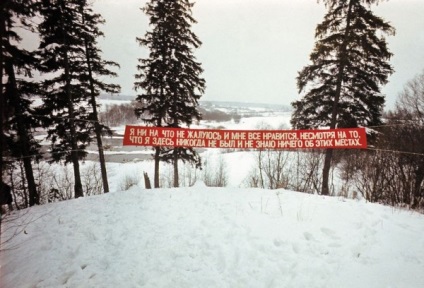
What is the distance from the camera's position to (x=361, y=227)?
19.6 ft

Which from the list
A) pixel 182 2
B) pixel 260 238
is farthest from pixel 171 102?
pixel 260 238

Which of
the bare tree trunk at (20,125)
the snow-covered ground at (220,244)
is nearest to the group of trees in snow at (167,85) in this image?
the bare tree trunk at (20,125)

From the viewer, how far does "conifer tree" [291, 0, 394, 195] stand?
12133mm

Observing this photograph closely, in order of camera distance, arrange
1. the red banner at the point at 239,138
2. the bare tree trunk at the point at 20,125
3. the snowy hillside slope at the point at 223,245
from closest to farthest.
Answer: the snowy hillside slope at the point at 223,245
the red banner at the point at 239,138
the bare tree trunk at the point at 20,125

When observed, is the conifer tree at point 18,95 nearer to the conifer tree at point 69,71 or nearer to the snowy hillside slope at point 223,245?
the conifer tree at point 69,71

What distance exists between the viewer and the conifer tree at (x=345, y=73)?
12.1 m

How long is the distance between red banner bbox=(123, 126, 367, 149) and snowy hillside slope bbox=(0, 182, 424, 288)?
281 cm

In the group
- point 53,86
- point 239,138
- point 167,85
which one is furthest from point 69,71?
point 239,138

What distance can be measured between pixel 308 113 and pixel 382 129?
27.9ft

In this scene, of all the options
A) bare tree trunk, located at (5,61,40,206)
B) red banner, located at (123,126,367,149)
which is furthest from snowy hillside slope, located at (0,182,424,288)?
bare tree trunk, located at (5,61,40,206)

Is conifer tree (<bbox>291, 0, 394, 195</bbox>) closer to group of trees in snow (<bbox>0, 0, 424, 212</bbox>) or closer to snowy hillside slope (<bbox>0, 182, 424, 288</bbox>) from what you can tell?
group of trees in snow (<bbox>0, 0, 424, 212</bbox>)

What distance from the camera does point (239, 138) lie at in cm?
1040

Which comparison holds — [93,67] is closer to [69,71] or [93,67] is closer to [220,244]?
[69,71]

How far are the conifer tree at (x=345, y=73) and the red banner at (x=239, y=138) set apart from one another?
12.8 ft
